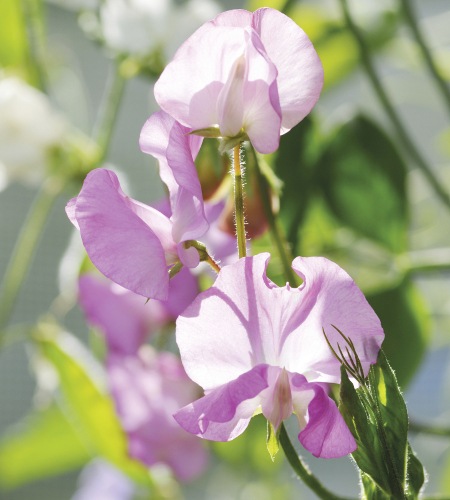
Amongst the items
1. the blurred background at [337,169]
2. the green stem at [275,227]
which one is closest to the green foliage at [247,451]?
the blurred background at [337,169]

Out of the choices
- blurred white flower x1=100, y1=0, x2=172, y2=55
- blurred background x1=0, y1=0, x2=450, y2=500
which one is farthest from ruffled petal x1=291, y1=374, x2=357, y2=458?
blurred white flower x1=100, y1=0, x2=172, y2=55

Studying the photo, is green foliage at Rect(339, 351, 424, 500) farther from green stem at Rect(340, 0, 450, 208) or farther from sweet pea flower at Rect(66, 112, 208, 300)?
green stem at Rect(340, 0, 450, 208)

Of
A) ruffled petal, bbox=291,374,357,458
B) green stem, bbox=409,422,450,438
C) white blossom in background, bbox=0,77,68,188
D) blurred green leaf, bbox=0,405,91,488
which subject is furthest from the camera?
blurred green leaf, bbox=0,405,91,488

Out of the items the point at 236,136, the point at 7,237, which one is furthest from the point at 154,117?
the point at 7,237

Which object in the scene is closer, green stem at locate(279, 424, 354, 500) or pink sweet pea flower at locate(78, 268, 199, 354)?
green stem at locate(279, 424, 354, 500)

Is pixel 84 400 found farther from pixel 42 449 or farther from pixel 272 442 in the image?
pixel 272 442

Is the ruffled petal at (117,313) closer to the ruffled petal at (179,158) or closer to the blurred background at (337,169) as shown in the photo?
the blurred background at (337,169)

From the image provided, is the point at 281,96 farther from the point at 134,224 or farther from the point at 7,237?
the point at 7,237
